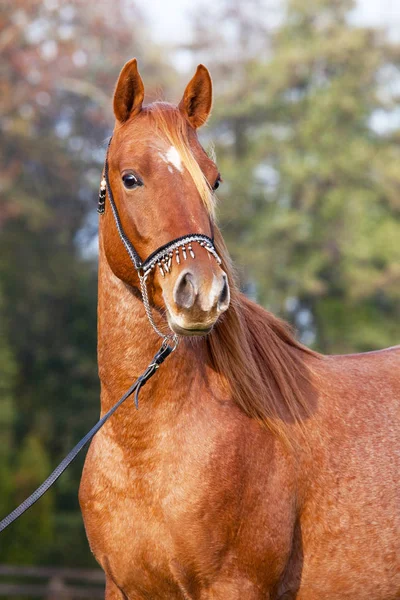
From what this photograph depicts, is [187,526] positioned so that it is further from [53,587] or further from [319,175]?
[319,175]

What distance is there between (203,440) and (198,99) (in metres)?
1.66

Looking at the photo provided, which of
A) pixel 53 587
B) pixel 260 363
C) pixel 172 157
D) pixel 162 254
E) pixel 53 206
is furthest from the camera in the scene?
pixel 53 206

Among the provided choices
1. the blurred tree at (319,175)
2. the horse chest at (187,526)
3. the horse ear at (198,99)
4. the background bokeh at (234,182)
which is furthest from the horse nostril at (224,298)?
the blurred tree at (319,175)

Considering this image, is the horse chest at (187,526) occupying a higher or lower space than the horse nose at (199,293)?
lower

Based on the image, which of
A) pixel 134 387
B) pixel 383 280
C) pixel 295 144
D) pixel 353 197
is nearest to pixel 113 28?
pixel 295 144

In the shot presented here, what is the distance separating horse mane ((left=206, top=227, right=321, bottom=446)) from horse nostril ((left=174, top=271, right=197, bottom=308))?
1.56ft

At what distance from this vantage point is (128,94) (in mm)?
3969

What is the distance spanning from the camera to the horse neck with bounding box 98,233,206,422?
3.95m

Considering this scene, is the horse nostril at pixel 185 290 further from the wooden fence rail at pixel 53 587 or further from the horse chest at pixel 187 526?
the wooden fence rail at pixel 53 587

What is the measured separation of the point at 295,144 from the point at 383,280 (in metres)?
5.39

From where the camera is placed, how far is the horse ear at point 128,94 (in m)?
3.90

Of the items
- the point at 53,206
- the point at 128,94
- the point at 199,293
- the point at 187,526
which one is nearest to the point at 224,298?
the point at 199,293

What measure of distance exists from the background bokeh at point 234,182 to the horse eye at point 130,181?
1829cm

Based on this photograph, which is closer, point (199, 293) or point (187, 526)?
point (199, 293)
